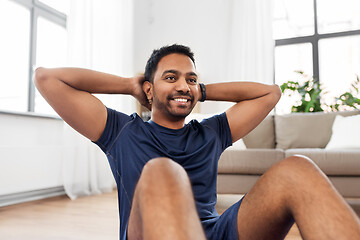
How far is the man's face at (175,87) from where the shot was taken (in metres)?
1.06

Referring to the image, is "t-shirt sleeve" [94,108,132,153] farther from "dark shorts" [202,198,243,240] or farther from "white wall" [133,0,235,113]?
"white wall" [133,0,235,113]

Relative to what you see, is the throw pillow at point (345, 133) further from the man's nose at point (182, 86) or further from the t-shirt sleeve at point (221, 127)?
the man's nose at point (182, 86)

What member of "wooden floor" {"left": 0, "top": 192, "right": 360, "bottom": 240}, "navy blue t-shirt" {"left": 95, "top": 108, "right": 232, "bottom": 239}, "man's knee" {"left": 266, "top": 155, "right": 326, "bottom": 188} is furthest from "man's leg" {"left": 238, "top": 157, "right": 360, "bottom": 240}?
"wooden floor" {"left": 0, "top": 192, "right": 360, "bottom": 240}

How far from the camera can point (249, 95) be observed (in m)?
1.21

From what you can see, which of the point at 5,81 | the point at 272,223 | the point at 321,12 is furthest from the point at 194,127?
the point at 321,12

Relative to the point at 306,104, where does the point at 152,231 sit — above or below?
below

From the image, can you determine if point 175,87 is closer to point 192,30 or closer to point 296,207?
point 296,207

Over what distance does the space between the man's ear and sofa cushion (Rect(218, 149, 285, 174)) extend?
1328mm

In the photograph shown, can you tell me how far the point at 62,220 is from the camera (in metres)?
2.02

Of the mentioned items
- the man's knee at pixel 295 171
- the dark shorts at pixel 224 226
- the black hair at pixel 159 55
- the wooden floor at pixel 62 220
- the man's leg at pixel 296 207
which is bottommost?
the wooden floor at pixel 62 220

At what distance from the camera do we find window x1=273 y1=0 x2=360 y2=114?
4094 millimetres

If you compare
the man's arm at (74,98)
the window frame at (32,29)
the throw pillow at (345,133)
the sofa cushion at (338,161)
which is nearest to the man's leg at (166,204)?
the man's arm at (74,98)

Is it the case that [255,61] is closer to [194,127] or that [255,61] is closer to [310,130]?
[310,130]

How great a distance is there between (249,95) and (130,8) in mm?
3320
